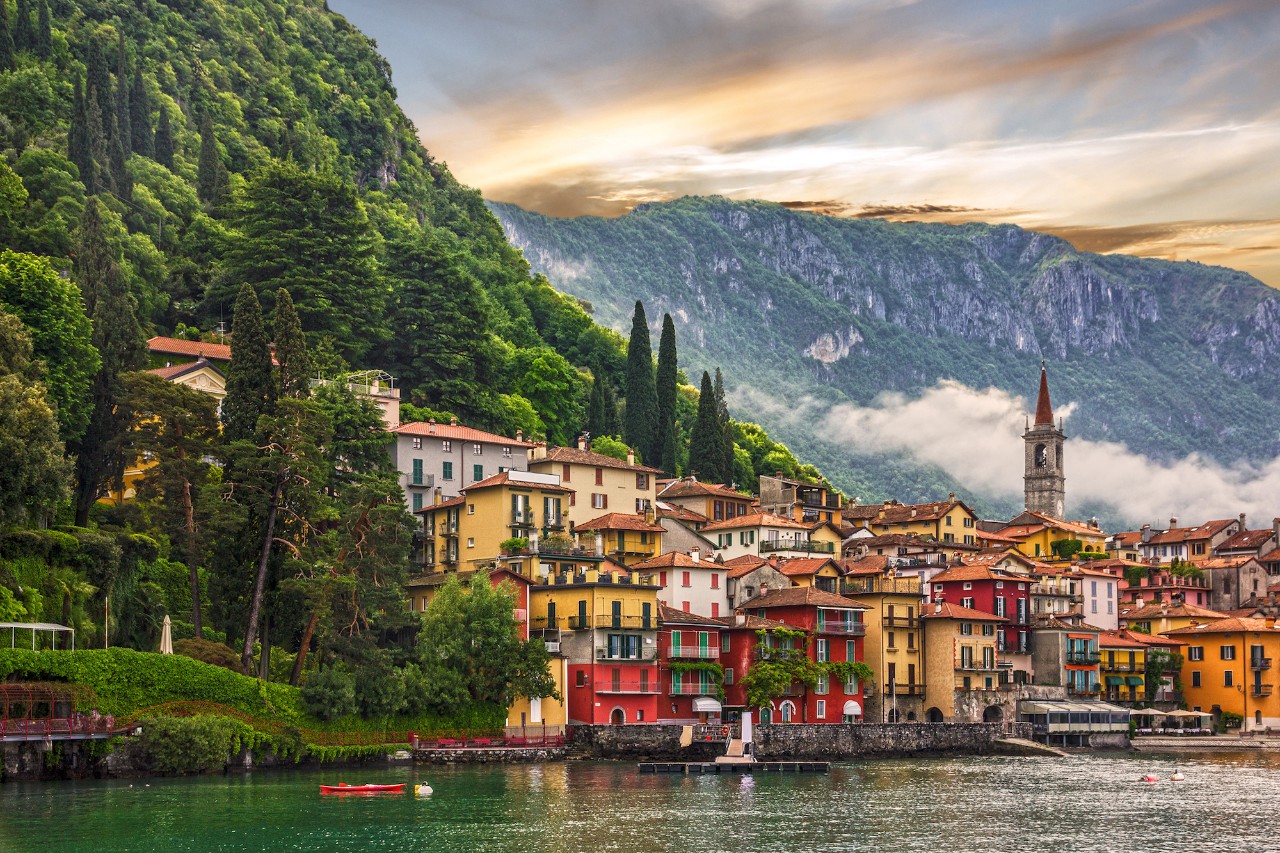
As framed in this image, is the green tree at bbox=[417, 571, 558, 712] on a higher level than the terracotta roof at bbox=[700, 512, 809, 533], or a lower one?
lower

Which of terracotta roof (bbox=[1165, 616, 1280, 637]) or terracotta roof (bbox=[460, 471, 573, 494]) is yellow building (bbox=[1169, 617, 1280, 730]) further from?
terracotta roof (bbox=[460, 471, 573, 494])

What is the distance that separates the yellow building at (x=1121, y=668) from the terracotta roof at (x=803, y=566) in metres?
23.4

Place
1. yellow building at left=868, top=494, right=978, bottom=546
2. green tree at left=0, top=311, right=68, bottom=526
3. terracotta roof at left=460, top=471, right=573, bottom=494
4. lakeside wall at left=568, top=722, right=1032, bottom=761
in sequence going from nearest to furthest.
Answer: green tree at left=0, top=311, right=68, bottom=526 < lakeside wall at left=568, top=722, right=1032, bottom=761 < terracotta roof at left=460, top=471, right=573, bottom=494 < yellow building at left=868, top=494, right=978, bottom=546

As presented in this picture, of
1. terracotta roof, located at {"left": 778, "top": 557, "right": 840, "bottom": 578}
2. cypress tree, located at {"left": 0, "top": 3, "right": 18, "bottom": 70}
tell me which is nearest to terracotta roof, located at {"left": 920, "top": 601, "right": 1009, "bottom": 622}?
terracotta roof, located at {"left": 778, "top": 557, "right": 840, "bottom": 578}

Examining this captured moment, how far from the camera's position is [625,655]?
86.7 metres

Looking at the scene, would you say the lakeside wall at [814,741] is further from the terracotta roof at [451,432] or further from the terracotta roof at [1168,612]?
the terracotta roof at [1168,612]

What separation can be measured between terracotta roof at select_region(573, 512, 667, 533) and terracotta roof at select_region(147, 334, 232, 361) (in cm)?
2428

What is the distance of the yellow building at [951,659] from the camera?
100 meters

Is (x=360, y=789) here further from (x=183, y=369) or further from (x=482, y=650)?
(x=183, y=369)

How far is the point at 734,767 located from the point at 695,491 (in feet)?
139

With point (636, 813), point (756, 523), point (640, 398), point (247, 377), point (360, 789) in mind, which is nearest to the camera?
point (636, 813)

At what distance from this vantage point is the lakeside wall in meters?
82.4

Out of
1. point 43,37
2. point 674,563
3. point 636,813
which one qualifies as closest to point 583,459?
point 674,563

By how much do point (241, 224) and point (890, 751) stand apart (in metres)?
57.5
